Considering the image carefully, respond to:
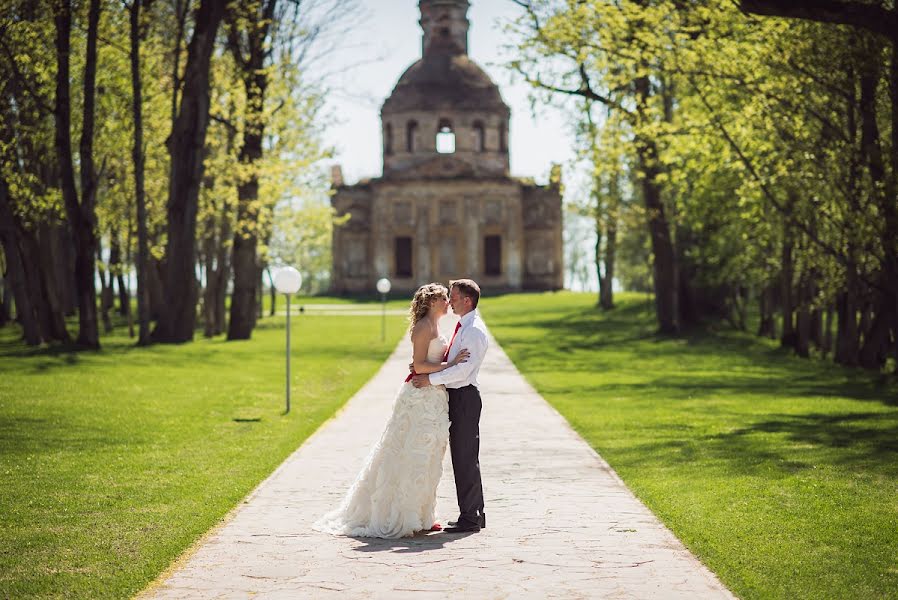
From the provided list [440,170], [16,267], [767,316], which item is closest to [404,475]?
[16,267]

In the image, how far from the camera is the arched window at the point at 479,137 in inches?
3433

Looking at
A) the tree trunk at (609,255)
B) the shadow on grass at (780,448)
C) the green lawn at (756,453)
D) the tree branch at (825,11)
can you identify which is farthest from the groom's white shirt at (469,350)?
the tree trunk at (609,255)

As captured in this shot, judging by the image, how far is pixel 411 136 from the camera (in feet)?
289

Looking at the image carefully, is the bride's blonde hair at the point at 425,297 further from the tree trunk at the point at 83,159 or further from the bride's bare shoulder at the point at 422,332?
the tree trunk at the point at 83,159

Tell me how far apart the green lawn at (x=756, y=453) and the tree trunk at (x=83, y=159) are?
1059cm

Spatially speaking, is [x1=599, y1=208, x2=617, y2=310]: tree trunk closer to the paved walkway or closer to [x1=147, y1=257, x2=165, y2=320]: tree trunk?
[x1=147, y1=257, x2=165, y2=320]: tree trunk

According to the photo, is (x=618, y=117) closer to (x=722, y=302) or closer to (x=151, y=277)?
(x=722, y=302)

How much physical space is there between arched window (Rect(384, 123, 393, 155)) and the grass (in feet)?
192

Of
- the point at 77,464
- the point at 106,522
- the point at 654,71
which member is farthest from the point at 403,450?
the point at 654,71

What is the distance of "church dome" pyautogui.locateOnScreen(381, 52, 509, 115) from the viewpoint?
85.6m

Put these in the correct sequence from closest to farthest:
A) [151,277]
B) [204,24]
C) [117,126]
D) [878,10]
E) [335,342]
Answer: [878,10] → [204,24] → [117,126] → [335,342] → [151,277]

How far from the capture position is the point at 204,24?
30.0m

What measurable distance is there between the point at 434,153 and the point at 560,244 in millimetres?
11386

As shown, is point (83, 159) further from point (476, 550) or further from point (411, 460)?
point (476, 550)
